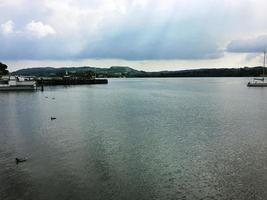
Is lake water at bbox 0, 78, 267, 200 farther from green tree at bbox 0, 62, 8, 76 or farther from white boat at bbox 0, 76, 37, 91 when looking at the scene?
green tree at bbox 0, 62, 8, 76

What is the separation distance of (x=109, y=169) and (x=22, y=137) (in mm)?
13015

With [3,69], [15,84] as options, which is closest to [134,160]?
[15,84]

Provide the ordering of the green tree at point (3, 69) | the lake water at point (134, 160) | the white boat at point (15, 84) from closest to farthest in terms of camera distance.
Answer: the lake water at point (134, 160)
the white boat at point (15, 84)
the green tree at point (3, 69)

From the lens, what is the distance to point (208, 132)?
112 feet

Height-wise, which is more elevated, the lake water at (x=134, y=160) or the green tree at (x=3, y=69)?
the green tree at (x=3, y=69)

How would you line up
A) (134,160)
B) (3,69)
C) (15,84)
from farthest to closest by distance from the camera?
1. (3,69)
2. (15,84)
3. (134,160)

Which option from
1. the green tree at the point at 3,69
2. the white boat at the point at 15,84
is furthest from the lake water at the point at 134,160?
the green tree at the point at 3,69

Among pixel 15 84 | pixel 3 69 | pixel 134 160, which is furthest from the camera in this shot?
pixel 3 69

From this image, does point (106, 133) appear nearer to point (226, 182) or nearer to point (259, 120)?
point (226, 182)

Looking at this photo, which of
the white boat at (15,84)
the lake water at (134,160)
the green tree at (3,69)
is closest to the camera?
the lake water at (134,160)

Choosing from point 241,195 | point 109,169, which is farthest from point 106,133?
point 241,195

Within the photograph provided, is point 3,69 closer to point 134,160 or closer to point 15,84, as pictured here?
point 15,84

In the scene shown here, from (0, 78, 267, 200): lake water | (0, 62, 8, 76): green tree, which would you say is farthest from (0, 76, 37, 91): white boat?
(0, 78, 267, 200): lake water

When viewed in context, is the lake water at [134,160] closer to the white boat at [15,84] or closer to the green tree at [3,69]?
the white boat at [15,84]
